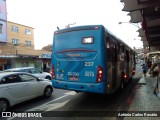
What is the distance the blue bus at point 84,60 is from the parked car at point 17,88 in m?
1.19

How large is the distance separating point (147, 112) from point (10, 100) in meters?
5.00

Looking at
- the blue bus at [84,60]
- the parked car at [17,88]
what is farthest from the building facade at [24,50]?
the blue bus at [84,60]

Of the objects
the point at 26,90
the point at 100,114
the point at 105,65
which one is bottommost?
the point at 100,114

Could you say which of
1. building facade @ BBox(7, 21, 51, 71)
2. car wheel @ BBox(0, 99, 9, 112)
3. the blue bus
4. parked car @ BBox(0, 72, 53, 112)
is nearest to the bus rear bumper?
the blue bus

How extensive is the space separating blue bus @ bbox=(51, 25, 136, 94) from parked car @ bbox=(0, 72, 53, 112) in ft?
3.91

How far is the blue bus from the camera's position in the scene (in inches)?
275

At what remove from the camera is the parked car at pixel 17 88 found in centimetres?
719

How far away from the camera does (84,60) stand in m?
7.31

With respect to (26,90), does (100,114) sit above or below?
below

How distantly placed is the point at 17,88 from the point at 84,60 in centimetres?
290

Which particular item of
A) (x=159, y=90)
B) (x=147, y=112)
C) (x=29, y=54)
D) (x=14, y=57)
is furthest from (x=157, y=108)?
(x=29, y=54)

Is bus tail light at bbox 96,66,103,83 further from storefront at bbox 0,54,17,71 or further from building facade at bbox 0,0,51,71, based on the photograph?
storefront at bbox 0,54,17,71

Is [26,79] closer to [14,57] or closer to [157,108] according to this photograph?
[157,108]

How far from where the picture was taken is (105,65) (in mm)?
7000
